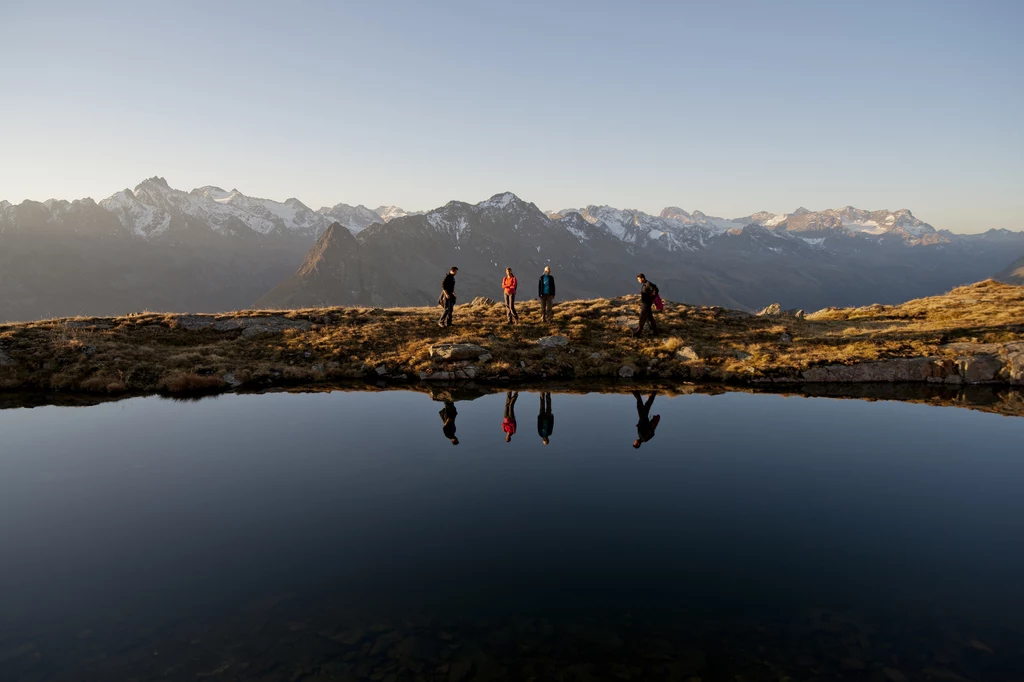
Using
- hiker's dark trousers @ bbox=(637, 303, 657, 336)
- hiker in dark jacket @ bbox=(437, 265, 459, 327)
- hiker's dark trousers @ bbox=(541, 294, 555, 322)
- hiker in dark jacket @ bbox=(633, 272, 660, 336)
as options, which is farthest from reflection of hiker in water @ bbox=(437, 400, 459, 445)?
hiker's dark trousers @ bbox=(637, 303, 657, 336)

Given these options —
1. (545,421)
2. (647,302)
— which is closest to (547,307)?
(647,302)

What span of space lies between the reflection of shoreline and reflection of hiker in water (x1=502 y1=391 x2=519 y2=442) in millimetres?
1282

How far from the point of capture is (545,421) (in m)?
22.4

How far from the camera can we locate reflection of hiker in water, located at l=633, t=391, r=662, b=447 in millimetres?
19828

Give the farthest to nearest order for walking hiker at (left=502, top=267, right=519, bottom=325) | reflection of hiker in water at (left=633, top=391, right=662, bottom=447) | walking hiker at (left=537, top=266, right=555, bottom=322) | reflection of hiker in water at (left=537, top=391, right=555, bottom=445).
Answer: walking hiker at (left=537, top=266, right=555, bottom=322)
walking hiker at (left=502, top=267, right=519, bottom=325)
reflection of hiker in water at (left=537, top=391, right=555, bottom=445)
reflection of hiker in water at (left=633, top=391, right=662, bottom=447)

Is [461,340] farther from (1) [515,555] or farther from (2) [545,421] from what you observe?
(1) [515,555]

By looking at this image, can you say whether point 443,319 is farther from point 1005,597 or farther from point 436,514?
point 1005,597

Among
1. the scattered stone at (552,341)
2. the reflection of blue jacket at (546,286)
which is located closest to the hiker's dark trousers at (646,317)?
the scattered stone at (552,341)

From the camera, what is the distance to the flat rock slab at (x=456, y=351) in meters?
32.0

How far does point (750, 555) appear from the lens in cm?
1192

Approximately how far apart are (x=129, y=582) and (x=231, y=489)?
4482mm

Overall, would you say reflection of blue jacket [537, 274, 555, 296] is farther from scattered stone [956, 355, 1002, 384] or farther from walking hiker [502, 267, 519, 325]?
scattered stone [956, 355, 1002, 384]

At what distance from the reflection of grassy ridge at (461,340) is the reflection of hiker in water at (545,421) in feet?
18.2

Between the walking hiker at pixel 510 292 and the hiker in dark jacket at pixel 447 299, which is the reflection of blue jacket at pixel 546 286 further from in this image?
the hiker in dark jacket at pixel 447 299
